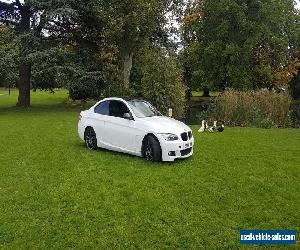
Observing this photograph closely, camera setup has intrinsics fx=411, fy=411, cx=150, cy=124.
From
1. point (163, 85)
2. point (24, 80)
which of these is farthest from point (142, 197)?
point (24, 80)

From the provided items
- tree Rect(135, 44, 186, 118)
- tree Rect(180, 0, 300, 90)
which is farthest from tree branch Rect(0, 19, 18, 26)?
tree Rect(180, 0, 300, 90)

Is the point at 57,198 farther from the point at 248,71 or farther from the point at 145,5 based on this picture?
the point at 248,71

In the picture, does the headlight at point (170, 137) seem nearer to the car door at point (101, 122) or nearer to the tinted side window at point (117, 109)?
the tinted side window at point (117, 109)

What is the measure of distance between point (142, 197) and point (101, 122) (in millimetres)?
5040

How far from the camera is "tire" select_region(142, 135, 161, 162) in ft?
37.9

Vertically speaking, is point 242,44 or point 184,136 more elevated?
point 242,44

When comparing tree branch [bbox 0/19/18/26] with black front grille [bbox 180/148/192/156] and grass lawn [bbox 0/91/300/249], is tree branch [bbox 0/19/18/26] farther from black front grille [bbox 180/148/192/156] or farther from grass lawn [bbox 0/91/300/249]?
black front grille [bbox 180/148/192/156]

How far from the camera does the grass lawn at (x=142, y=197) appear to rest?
695 centimetres

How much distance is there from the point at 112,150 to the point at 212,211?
5972 mm

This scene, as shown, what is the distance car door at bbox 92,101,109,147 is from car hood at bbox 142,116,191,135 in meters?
1.60

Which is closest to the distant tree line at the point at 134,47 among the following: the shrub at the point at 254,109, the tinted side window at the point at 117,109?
the shrub at the point at 254,109

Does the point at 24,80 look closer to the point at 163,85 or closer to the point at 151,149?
the point at 163,85

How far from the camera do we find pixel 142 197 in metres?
8.70

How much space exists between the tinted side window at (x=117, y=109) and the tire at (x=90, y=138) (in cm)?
107
